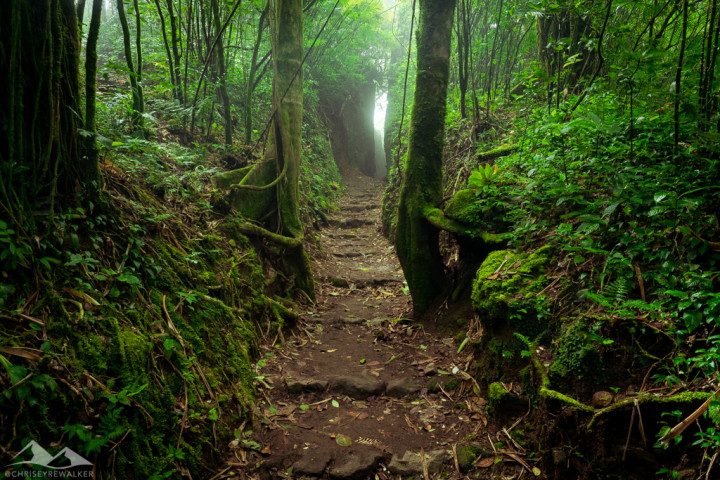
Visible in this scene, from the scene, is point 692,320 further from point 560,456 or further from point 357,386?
point 357,386

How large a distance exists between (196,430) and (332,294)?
341 cm

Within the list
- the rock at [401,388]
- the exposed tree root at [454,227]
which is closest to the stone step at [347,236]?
the exposed tree root at [454,227]

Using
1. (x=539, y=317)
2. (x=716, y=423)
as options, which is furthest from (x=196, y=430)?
(x=716, y=423)

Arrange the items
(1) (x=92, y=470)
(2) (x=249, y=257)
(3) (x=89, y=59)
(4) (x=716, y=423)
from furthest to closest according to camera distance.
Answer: (2) (x=249, y=257) < (3) (x=89, y=59) < (1) (x=92, y=470) < (4) (x=716, y=423)

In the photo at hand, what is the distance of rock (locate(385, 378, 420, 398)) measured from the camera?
3.10 meters

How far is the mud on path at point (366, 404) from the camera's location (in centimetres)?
231

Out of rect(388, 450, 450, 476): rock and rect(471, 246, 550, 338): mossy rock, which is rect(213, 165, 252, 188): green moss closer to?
rect(471, 246, 550, 338): mossy rock

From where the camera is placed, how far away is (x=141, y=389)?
193 cm

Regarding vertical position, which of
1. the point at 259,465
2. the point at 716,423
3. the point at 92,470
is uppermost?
the point at 716,423

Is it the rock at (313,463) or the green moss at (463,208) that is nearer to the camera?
the rock at (313,463)

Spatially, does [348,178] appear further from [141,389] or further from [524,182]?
[141,389]

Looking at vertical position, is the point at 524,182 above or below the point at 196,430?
above

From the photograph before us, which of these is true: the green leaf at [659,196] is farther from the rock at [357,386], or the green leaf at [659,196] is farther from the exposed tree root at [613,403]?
the rock at [357,386]

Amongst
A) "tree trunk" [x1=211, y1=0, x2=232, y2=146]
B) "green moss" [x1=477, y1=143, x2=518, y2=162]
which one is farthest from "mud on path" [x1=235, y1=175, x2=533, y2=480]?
"tree trunk" [x1=211, y1=0, x2=232, y2=146]
